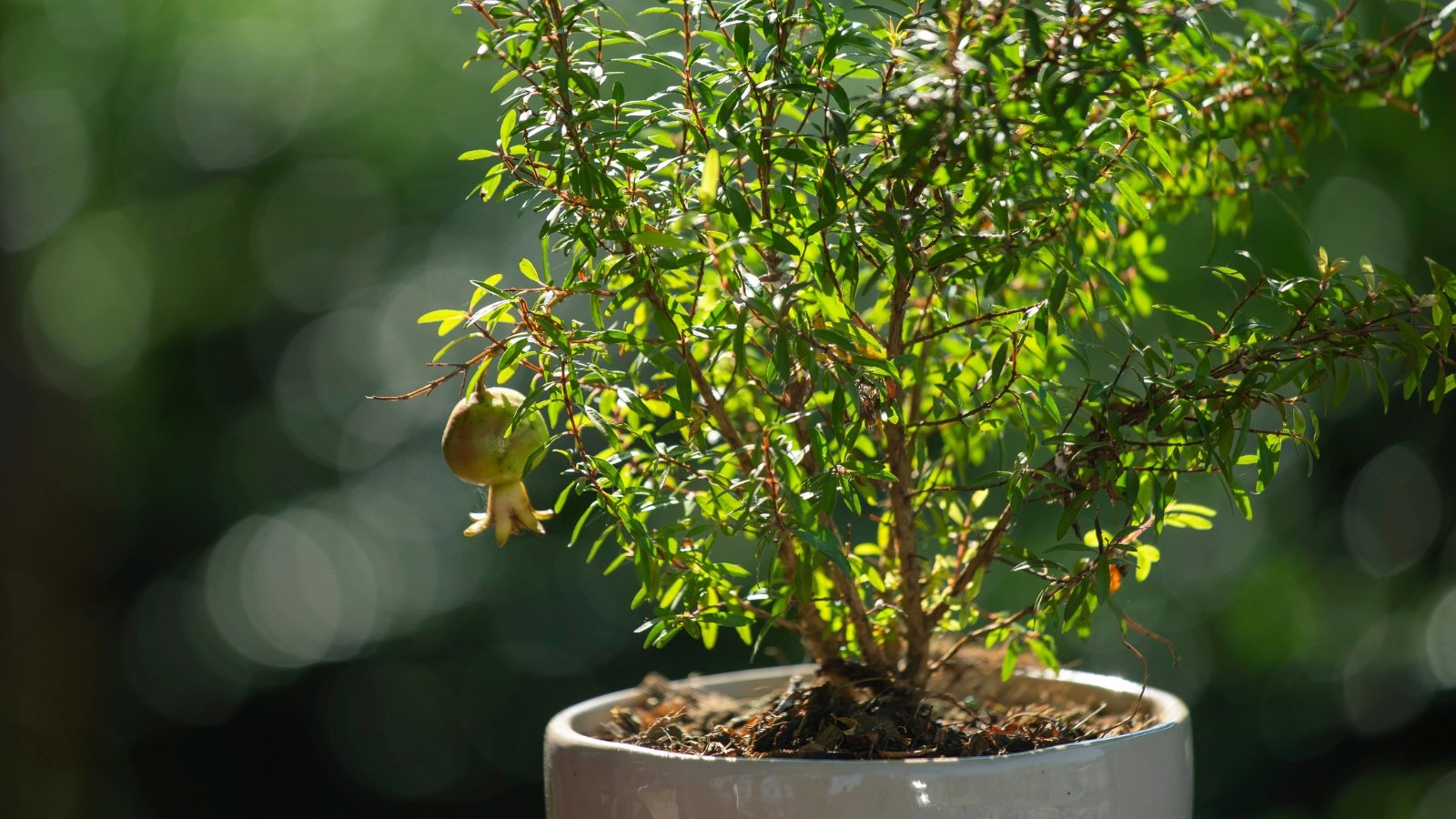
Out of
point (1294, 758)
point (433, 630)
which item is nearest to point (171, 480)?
point (433, 630)

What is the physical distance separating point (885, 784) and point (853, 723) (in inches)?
3.9

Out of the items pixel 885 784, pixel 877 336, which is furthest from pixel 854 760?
pixel 877 336

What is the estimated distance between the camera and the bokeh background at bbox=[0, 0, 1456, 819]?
5.99 ft

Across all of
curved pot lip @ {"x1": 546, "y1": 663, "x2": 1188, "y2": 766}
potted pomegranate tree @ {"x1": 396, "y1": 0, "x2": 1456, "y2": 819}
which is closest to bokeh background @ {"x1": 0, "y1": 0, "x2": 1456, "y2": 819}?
curved pot lip @ {"x1": 546, "y1": 663, "x2": 1188, "y2": 766}

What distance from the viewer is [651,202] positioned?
0.62 meters

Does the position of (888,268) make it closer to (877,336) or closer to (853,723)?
(877,336)

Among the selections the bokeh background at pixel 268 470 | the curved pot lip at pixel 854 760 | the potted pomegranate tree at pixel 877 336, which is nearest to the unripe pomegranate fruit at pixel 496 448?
the potted pomegranate tree at pixel 877 336

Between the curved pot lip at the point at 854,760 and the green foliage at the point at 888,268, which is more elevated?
the green foliage at the point at 888,268

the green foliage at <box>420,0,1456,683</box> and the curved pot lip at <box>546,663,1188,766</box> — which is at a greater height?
the green foliage at <box>420,0,1456,683</box>

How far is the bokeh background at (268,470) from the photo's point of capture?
1.83 metres

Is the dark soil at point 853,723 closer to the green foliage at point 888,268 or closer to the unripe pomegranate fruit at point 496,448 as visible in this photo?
the green foliage at point 888,268

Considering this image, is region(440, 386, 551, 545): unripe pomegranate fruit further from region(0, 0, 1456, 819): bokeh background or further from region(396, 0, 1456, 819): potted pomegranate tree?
region(0, 0, 1456, 819): bokeh background

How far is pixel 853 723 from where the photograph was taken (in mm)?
648

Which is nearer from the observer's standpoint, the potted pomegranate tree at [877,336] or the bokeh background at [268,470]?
the potted pomegranate tree at [877,336]
